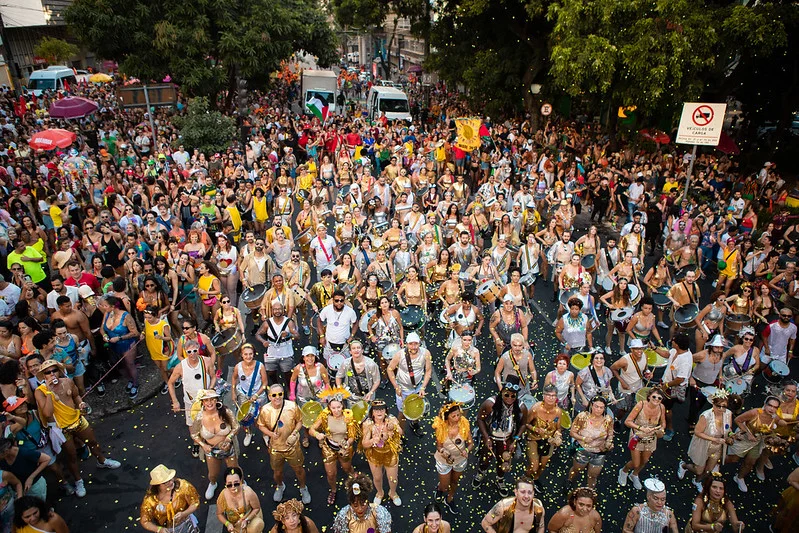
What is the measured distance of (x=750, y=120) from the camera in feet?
74.2

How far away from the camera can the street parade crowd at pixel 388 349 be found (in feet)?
17.8

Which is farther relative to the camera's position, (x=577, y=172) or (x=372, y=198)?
(x=577, y=172)

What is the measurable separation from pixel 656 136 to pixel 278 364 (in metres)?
16.6

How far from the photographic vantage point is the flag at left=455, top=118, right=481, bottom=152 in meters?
15.7

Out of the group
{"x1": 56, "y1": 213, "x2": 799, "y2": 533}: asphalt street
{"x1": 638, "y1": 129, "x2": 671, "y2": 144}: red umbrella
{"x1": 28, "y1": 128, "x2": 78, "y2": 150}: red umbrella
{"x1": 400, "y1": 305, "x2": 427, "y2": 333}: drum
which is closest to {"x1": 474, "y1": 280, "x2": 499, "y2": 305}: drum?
{"x1": 400, "y1": 305, "x2": 427, "y2": 333}: drum

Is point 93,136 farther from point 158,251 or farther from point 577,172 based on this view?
point 577,172

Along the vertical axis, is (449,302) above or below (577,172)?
below

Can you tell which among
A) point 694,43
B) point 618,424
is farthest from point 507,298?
point 694,43

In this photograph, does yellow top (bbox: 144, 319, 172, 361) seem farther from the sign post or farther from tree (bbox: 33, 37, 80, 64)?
tree (bbox: 33, 37, 80, 64)

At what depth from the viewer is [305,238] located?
10812 millimetres

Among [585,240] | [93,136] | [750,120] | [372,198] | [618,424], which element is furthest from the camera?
[750,120]

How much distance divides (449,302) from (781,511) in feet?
15.5

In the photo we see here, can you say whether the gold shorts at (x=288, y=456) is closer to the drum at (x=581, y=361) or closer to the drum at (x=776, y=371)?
the drum at (x=581, y=361)

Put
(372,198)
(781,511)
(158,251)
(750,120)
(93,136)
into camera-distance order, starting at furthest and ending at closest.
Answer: (750,120) → (93,136) → (372,198) → (158,251) → (781,511)
